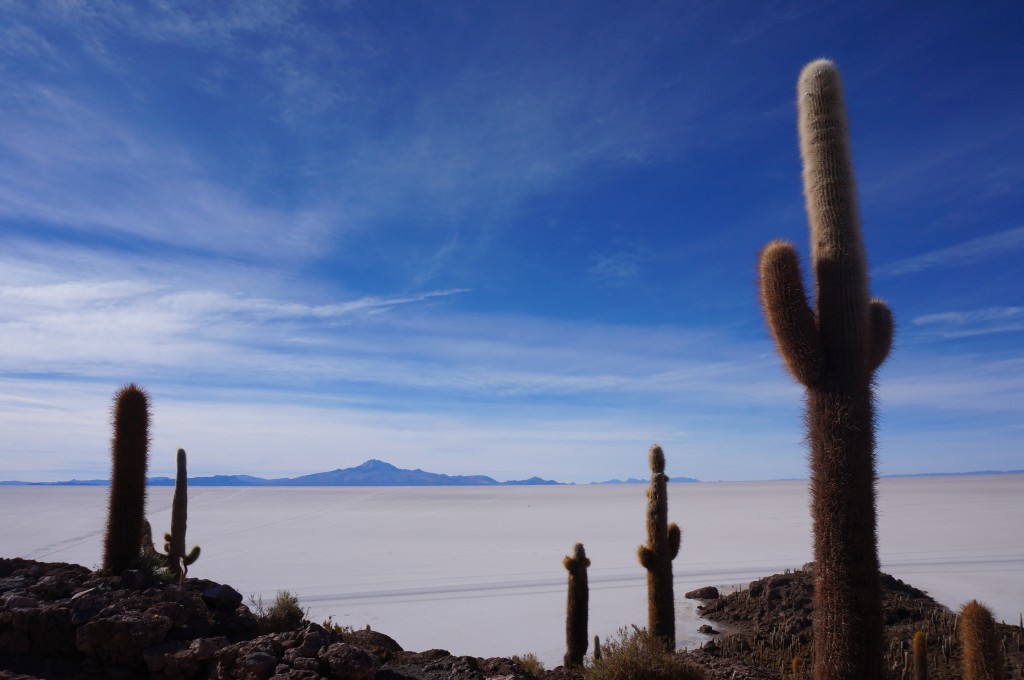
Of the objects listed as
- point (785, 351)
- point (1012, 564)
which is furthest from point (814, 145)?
point (1012, 564)

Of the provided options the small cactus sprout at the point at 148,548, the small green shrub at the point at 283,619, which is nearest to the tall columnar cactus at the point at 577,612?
the small green shrub at the point at 283,619

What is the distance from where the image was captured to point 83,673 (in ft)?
26.7

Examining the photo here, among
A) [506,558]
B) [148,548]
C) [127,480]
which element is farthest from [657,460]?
[506,558]

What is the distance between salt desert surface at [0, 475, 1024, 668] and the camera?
584 inches

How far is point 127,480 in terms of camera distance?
35.9 ft

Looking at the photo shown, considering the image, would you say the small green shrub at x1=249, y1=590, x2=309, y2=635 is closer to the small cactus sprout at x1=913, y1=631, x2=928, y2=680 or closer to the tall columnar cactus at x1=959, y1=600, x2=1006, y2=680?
the small cactus sprout at x1=913, y1=631, x2=928, y2=680

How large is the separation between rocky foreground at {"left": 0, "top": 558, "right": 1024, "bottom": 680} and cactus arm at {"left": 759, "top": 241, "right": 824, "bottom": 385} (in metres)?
3.85

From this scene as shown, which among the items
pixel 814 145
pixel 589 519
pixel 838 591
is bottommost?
pixel 589 519

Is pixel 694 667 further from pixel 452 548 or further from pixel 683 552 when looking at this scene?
pixel 452 548

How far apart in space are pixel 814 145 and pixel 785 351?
7.17 feet

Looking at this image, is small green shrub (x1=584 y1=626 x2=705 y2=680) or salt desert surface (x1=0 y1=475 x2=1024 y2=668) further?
salt desert surface (x1=0 y1=475 x2=1024 y2=668)

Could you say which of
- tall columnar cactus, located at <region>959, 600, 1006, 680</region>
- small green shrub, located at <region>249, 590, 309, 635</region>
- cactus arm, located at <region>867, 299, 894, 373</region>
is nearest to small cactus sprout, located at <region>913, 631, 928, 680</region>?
tall columnar cactus, located at <region>959, 600, 1006, 680</region>

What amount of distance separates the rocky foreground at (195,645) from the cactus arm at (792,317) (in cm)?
385

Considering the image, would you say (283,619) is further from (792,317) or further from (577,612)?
(792,317)
